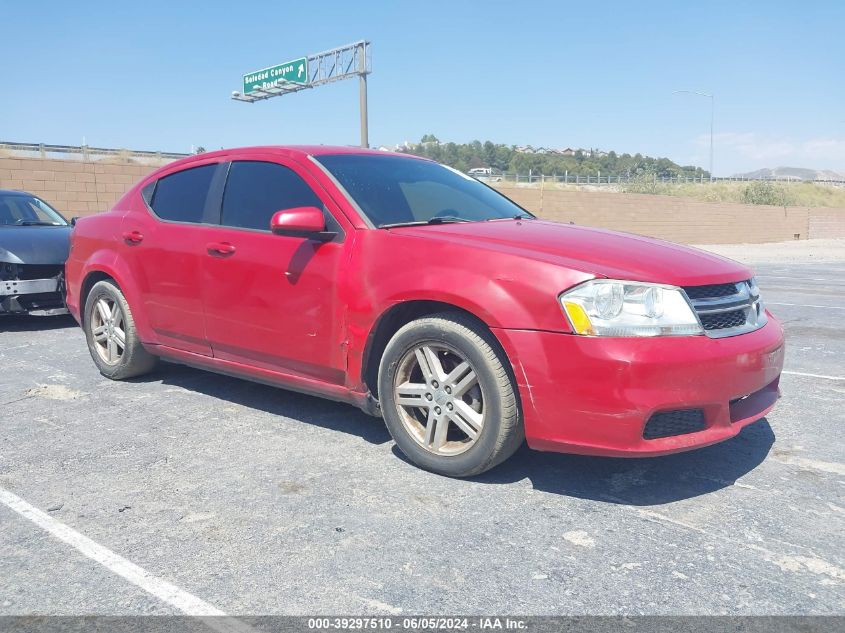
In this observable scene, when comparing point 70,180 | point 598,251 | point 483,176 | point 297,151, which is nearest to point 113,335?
point 297,151

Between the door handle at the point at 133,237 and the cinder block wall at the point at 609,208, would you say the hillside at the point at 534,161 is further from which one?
the door handle at the point at 133,237

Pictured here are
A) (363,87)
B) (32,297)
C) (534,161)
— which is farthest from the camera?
(534,161)

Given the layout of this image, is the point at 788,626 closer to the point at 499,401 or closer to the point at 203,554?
the point at 499,401

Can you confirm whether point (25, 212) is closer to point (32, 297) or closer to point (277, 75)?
point (32, 297)

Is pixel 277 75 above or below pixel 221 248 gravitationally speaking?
above

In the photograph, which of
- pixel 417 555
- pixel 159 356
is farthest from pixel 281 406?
pixel 417 555

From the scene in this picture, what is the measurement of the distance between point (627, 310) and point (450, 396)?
903 mm

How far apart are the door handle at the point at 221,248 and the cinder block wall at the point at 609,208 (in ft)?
40.4

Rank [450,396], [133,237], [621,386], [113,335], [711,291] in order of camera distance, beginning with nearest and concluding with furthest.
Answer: [621,386] → [711,291] → [450,396] → [133,237] → [113,335]

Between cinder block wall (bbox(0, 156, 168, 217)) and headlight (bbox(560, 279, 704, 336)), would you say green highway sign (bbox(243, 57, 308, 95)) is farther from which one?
headlight (bbox(560, 279, 704, 336))

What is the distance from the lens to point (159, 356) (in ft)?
16.8

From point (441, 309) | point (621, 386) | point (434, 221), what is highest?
point (434, 221)

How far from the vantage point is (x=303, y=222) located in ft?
12.6

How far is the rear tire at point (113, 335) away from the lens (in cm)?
523
